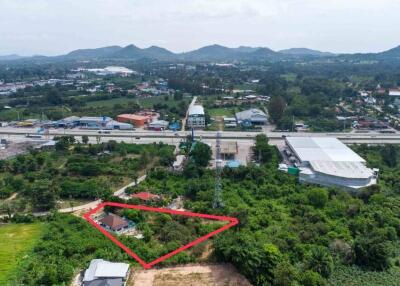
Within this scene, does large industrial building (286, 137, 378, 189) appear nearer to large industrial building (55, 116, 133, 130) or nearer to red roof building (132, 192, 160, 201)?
red roof building (132, 192, 160, 201)

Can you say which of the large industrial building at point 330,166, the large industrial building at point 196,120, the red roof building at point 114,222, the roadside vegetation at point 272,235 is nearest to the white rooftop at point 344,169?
the large industrial building at point 330,166

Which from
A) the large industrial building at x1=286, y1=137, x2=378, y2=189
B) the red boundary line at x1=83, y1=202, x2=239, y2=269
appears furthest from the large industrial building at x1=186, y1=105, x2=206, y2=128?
the red boundary line at x1=83, y1=202, x2=239, y2=269

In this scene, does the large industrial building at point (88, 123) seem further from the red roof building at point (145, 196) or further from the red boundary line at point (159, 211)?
the red boundary line at point (159, 211)

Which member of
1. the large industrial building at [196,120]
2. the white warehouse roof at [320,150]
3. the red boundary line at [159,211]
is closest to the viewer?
the red boundary line at [159,211]

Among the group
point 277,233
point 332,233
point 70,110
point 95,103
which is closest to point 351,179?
point 332,233

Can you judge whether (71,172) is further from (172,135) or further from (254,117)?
(254,117)

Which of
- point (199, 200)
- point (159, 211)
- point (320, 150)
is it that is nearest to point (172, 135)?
point (320, 150)
